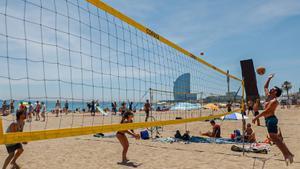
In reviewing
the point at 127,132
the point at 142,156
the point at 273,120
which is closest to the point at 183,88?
the point at 142,156

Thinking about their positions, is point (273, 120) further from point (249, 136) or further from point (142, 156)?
point (249, 136)

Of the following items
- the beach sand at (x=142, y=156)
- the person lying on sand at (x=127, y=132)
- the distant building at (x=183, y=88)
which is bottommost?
the beach sand at (x=142, y=156)

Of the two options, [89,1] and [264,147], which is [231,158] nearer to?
[264,147]

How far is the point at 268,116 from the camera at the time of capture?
5406 millimetres

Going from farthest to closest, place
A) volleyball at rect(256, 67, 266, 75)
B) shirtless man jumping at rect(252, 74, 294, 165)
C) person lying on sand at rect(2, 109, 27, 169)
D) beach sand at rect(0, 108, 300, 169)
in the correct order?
1. volleyball at rect(256, 67, 266, 75)
2. beach sand at rect(0, 108, 300, 169)
3. shirtless man jumping at rect(252, 74, 294, 165)
4. person lying on sand at rect(2, 109, 27, 169)

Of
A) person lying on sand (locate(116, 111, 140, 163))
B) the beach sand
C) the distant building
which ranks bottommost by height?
the beach sand

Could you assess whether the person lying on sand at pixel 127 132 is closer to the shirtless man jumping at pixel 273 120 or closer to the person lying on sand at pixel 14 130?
the person lying on sand at pixel 14 130

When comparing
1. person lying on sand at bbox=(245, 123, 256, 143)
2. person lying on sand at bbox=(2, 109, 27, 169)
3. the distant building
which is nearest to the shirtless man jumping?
person lying on sand at bbox=(2, 109, 27, 169)

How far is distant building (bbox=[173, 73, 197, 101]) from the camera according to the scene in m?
9.96

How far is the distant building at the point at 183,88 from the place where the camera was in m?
9.96

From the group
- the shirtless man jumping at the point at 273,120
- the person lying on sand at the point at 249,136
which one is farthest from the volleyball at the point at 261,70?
the shirtless man jumping at the point at 273,120

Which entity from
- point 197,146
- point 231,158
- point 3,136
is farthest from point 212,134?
point 3,136

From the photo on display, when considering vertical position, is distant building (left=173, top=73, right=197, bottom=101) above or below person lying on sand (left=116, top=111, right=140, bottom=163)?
above

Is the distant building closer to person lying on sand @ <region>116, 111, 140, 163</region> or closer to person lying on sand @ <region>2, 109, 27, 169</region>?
person lying on sand @ <region>116, 111, 140, 163</region>
